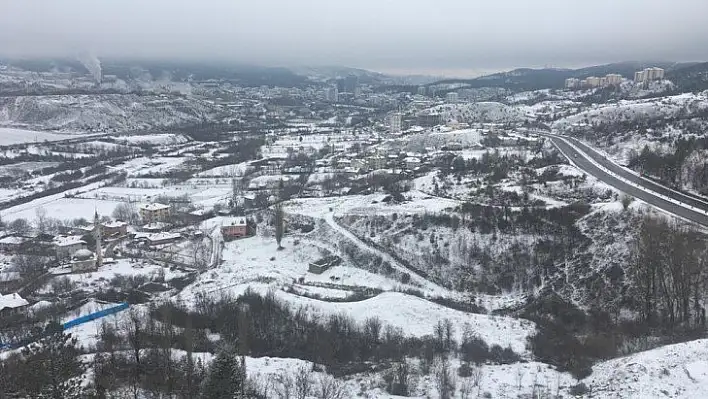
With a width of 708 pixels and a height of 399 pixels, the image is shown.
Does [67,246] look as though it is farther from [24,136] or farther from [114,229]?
[24,136]

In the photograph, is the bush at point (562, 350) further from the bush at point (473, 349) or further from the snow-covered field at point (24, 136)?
the snow-covered field at point (24, 136)

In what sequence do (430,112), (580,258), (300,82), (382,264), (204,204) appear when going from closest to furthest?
(580,258), (382,264), (204,204), (430,112), (300,82)

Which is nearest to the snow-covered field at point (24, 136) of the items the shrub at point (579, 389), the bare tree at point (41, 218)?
the bare tree at point (41, 218)

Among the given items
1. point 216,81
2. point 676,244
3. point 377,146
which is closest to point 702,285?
point 676,244

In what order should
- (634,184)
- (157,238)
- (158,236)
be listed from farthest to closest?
(158,236) < (157,238) < (634,184)

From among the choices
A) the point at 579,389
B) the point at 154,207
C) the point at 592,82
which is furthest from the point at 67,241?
the point at 592,82

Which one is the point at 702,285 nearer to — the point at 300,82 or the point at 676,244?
the point at 676,244
